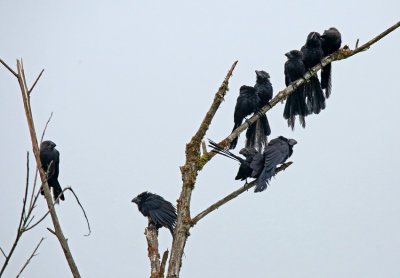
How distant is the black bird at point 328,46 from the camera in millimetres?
7320

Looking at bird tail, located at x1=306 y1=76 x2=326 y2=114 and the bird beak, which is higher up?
bird tail, located at x1=306 y1=76 x2=326 y2=114

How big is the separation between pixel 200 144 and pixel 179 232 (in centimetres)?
101

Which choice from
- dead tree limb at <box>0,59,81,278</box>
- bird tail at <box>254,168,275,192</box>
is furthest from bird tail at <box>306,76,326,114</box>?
dead tree limb at <box>0,59,81,278</box>

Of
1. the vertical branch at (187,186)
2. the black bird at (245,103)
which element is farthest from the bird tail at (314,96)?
the vertical branch at (187,186)

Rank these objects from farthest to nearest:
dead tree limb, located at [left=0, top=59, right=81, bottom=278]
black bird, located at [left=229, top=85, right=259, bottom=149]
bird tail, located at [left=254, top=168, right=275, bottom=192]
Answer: black bird, located at [left=229, top=85, right=259, bottom=149] < bird tail, located at [left=254, top=168, right=275, bottom=192] < dead tree limb, located at [left=0, top=59, right=81, bottom=278]

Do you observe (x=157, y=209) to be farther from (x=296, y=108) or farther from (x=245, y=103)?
(x=296, y=108)

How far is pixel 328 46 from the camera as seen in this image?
749 centimetres

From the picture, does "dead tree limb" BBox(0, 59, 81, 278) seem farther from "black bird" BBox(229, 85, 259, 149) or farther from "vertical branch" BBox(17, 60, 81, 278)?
"black bird" BBox(229, 85, 259, 149)

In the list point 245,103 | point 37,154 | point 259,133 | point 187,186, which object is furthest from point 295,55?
point 37,154

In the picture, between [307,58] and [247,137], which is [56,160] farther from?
[307,58]

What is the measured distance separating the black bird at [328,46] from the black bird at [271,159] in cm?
108

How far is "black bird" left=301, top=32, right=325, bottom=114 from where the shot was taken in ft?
23.0

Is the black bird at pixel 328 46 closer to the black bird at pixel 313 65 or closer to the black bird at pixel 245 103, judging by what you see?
the black bird at pixel 313 65

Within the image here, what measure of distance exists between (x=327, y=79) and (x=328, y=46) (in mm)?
502
